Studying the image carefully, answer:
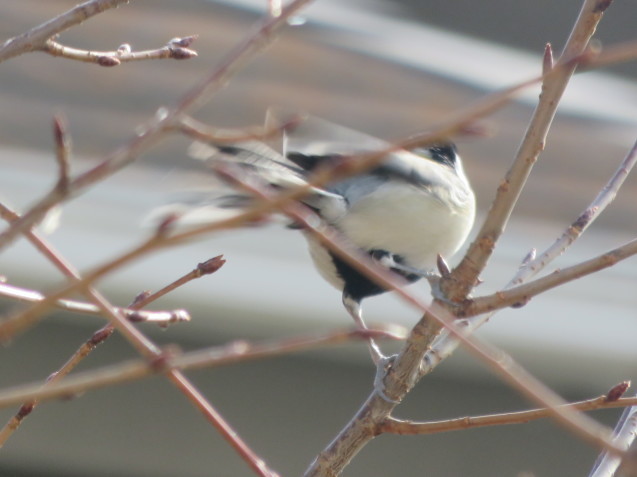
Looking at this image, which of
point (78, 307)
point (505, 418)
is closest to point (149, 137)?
point (78, 307)

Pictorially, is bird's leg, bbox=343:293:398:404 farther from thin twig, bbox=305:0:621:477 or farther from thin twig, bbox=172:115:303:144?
thin twig, bbox=172:115:303:144

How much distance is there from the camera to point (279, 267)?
349 cm

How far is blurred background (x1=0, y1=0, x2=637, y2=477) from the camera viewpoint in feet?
11.1

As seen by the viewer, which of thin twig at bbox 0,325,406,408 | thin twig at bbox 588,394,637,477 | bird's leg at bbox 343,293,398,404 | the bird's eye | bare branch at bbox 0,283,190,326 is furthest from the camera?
the bird's eye

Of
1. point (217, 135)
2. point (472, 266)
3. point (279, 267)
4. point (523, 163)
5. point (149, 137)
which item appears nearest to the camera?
point (149, 137)

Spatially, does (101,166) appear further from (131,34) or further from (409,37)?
(409,37)

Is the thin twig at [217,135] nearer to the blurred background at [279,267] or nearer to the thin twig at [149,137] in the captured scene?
the thin twig at [149,137]

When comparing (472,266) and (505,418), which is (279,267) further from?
(505,418)

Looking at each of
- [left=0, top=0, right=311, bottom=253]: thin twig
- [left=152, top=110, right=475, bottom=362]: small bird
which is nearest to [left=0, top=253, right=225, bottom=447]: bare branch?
[left=0, top=0, right=311, bottom=253]: thin twig

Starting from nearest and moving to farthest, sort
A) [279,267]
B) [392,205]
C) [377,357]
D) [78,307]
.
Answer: [78,307]
[377,357]
[392,205]
[279,267]

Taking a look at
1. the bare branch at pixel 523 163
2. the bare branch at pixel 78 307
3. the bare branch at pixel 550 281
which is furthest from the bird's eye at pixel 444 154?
the bare branch at pixel 78 307

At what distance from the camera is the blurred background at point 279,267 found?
339 cm

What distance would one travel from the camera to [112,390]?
370 centimetres

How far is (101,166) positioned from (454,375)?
10.0ft
